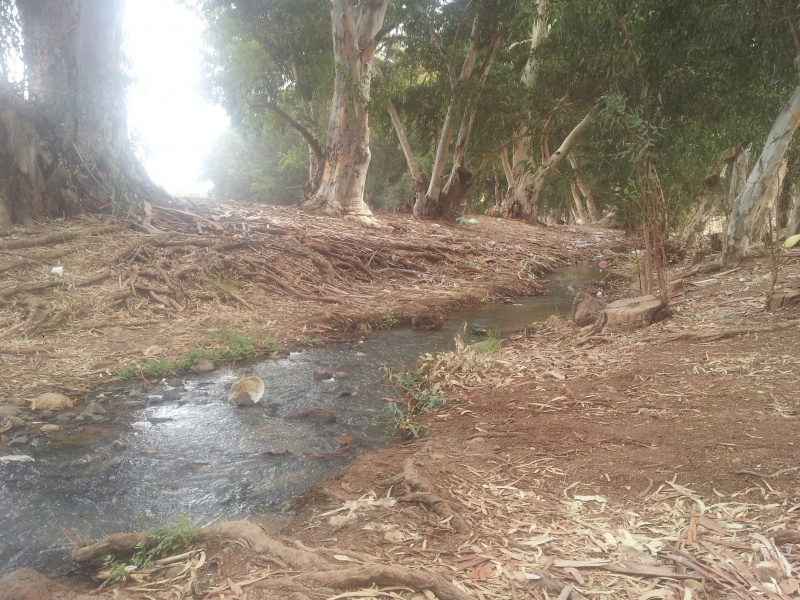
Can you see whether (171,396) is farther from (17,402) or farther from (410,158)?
(410,158)

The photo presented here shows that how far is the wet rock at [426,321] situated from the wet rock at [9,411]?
182 inches

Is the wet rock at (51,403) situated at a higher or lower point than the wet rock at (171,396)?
higher

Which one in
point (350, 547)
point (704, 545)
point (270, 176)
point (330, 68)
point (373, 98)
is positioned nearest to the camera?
point (704, 545)

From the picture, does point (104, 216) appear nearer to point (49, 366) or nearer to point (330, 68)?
point (49, 366)

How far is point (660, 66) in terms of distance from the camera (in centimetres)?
635

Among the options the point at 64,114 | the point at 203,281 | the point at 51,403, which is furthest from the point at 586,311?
the point at 64,114

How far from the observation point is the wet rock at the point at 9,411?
4.55m

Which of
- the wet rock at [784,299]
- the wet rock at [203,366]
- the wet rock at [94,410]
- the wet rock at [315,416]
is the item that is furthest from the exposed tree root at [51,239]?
the wet rock at [784,299]

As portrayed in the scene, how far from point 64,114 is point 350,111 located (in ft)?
20.6

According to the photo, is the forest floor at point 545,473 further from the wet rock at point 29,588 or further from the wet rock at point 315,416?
the wet rock at point 315,416

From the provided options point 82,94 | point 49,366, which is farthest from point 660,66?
point 82,94

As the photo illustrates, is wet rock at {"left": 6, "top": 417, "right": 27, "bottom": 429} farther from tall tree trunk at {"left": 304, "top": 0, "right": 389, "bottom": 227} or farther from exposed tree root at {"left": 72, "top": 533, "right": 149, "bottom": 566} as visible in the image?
tall tree trunk at {"left": 304, "top": 0, "right": 389, "bottom": 227}

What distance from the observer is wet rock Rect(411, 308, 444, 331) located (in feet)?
25.7

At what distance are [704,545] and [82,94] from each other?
947 cm
